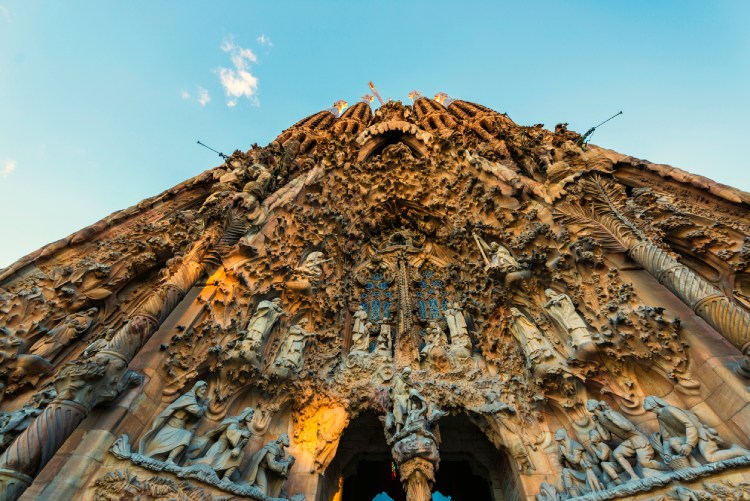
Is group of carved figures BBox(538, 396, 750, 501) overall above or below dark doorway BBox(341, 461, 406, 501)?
below

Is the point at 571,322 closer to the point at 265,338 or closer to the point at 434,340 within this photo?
the point at 434,340

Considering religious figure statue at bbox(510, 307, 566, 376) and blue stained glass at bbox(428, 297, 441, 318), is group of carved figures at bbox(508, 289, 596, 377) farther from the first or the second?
blue stained glass at bbox(428, 297, 441, 318)

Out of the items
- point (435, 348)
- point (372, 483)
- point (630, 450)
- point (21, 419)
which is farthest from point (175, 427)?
point (630, 450)

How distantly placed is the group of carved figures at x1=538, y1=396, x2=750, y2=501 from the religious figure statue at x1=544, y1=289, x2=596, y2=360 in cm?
67

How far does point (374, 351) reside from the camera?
21.6 feet

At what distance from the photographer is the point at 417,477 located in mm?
4359

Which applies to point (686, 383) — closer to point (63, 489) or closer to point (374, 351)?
point (374, 351)

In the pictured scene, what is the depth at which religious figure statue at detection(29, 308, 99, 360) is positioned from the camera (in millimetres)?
5062

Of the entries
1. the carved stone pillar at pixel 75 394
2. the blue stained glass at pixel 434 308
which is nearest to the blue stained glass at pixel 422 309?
the blue stained glass at pixel 434 308

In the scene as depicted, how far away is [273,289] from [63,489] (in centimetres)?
344

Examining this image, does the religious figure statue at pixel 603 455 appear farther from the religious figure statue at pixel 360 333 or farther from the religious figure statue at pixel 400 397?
the religious figure statue at pixel 360 333

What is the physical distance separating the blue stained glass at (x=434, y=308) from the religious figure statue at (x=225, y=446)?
4.44 metres

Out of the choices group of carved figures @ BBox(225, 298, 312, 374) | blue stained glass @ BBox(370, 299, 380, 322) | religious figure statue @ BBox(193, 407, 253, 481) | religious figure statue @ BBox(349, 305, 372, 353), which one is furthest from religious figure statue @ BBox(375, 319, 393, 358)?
religious figure statue @ BBox(193, 407, 253, 481)

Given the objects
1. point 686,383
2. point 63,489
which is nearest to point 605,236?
point 686,383
